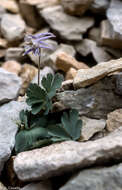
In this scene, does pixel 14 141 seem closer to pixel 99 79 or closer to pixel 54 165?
pixel 54 165

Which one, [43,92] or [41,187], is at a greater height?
[43,92]

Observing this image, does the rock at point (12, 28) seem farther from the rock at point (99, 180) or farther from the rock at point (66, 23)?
the rock at point (99, 180)

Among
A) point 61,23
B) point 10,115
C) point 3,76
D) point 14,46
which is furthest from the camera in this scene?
point 14,46

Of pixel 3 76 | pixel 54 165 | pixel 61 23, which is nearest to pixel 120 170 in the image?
pixel 54 165

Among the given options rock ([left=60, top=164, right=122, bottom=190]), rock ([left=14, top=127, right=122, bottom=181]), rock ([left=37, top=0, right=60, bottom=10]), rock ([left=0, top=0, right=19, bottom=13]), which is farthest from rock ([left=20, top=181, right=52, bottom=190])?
rock ([left=0, top=0, right=19, bottom=13])

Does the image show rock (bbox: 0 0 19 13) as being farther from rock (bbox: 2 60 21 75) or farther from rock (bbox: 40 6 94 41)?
rock (bbox: 2 60 21 75)

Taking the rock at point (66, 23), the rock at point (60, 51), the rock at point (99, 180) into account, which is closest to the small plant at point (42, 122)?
the rock at point (99, 180)
